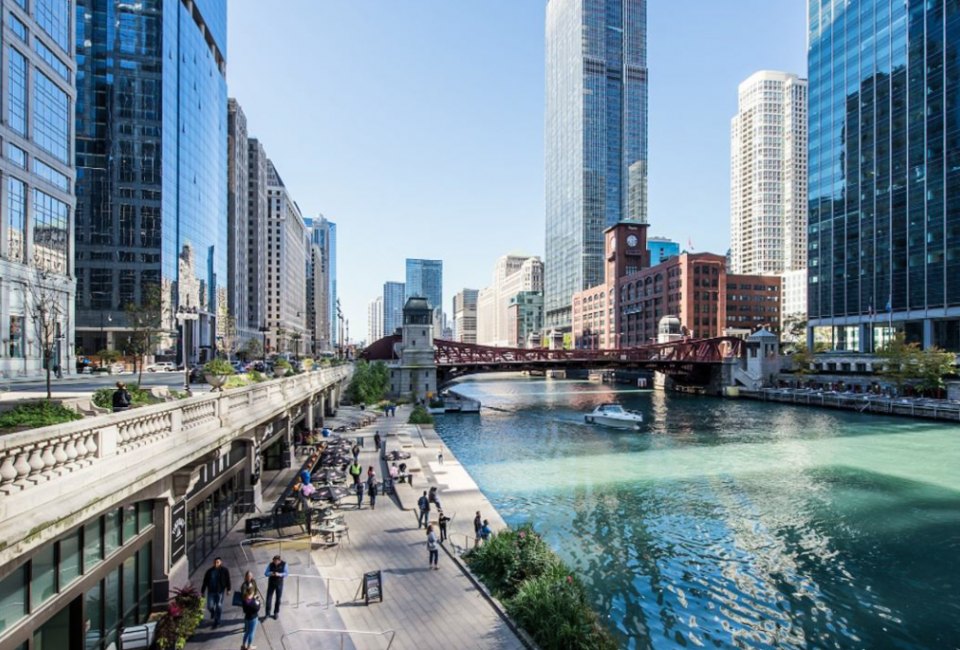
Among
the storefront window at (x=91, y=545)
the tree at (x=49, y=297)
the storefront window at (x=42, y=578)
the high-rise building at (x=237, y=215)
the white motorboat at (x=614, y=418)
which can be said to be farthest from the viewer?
the high-rise building at (x=237, y=215)

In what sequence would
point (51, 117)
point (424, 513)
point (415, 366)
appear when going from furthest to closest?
point (415, 366)
point (51, 117)
point (424, 513)

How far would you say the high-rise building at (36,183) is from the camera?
46062mm

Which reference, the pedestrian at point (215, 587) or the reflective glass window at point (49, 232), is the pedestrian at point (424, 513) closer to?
the pedestrian at point (215, 587)

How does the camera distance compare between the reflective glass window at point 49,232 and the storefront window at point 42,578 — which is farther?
the reflective glass window at point 49,232

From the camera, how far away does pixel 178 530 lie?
1575cm

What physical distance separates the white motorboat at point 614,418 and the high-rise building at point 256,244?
139398 mm

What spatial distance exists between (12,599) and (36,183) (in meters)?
54.8

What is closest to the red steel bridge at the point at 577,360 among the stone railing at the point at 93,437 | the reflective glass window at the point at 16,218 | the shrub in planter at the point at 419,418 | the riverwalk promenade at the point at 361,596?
the shrub in planter at the point at 419,418

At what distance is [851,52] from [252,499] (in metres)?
135

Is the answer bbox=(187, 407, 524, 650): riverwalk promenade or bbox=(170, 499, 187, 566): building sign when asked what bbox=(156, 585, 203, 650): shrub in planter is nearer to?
bbox=(187, 407, 524, 650): riverwalk promenade

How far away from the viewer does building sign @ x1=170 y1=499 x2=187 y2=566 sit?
15127mm

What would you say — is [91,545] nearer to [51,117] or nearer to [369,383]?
[51,117]

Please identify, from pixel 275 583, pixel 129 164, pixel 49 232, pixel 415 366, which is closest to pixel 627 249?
pixel 415 366

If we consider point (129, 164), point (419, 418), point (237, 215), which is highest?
point (237, 215)
